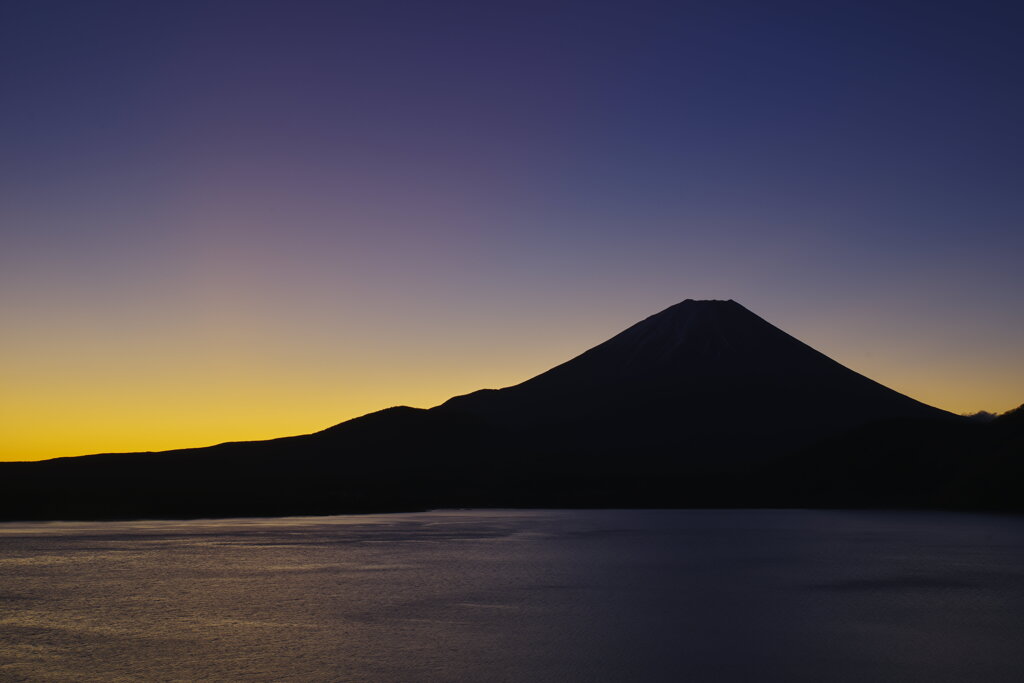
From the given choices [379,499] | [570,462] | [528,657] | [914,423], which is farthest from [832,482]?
[528,657]

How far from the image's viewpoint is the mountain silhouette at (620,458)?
107m

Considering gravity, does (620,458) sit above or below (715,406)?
below

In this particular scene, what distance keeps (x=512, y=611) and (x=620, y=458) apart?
13347cm

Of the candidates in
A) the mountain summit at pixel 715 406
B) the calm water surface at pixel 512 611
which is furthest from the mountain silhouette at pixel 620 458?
the calm water surface at pixel 512 611

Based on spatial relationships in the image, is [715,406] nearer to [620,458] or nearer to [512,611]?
[620,458]

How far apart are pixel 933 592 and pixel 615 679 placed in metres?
17.3

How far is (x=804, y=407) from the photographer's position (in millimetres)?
175000

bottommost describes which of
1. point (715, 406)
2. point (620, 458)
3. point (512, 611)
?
point (512, 611)

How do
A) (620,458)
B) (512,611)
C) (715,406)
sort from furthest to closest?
(715,406)
(620,458)
(512,611)

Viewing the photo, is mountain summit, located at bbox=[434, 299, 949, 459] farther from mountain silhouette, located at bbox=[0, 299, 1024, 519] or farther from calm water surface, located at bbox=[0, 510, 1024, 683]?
calm water surface, located at bbox=[0, 510, 1024, 683]

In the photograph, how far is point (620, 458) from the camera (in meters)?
157

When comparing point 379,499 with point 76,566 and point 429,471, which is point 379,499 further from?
point 76,566

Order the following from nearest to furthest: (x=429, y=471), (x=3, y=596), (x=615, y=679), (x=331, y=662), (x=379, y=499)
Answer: (x=615, y=679), (x=331, y=662), (x=3, y=596), (x=379, y=499), (x=429, y=471)

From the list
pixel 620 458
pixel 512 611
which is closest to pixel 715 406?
pixel 620 458
